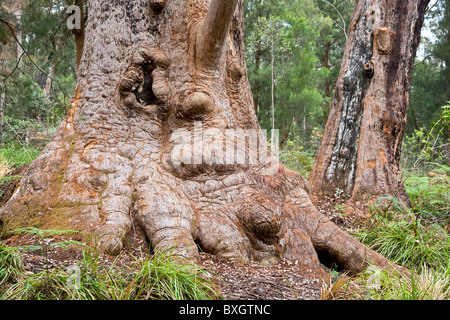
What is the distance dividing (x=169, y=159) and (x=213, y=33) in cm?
123

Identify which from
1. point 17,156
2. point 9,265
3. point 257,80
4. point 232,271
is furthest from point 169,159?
point 257,80

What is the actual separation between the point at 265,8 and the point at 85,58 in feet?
36.9

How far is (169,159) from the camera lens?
304cm

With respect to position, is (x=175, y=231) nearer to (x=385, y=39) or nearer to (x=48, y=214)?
(x=48, y=214)

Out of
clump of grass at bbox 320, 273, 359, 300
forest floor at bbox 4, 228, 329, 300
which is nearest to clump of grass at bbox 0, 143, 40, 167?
forest floor at bbox 4, 228, 329, 300

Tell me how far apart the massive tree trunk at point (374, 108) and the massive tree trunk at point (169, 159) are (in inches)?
50.3

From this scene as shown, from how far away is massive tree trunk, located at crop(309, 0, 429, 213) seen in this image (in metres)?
4.32

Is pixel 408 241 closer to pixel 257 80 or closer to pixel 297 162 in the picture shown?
pixel 297 162

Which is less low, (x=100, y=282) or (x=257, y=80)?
(x=257, y=80)

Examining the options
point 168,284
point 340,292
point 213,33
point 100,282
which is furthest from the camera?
point 213,33

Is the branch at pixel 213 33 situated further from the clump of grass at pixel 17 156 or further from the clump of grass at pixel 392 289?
the clump of grass at pixel 17 156

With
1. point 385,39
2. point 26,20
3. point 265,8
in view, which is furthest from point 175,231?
point 265,8

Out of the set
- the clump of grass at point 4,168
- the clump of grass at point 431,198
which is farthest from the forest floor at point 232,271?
the clump of grass at point 4,168

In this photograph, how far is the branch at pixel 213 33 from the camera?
9.10 feet
